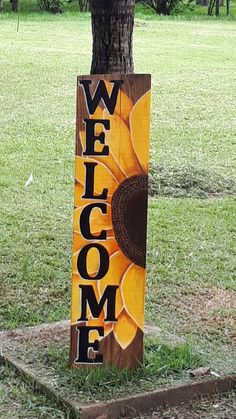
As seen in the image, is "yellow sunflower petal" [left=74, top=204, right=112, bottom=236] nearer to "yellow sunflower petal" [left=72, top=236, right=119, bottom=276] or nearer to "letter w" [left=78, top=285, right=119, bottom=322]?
"yellow sunflower petal" [left=72, top=236, right=119, bottom=276]

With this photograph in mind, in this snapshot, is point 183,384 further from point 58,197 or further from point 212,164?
point 212,164

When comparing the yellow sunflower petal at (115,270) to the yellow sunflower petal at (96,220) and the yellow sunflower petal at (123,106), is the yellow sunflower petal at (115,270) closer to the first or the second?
the yellow sunflower petal at (96,220)

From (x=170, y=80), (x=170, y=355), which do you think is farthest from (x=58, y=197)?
(x=170, y=80)

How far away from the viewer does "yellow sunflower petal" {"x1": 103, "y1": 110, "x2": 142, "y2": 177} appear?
11.6 ft

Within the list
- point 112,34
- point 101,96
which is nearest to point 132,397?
point 101,96

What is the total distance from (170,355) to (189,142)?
645 cm

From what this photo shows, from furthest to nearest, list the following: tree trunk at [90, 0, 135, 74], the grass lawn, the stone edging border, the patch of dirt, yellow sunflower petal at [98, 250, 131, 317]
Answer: the grass lawn < tree trunk at [90, 0, 135, 74] < yellow sunflower petal at [98, 250, 131, 317] < the patch of dirt < the stone edging border

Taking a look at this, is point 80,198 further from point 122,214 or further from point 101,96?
point 101,96

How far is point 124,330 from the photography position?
12.1 ft

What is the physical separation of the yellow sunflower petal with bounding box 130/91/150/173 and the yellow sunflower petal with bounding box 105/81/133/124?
21 millimetres

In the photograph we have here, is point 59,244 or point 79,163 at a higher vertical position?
point 79,163

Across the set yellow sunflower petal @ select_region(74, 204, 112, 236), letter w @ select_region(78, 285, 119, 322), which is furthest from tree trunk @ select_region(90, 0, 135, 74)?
letter w @ select_region(78, 285, 119, 322)

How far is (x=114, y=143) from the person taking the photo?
354 cm

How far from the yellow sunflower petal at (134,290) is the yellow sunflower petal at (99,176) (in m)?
0.36
